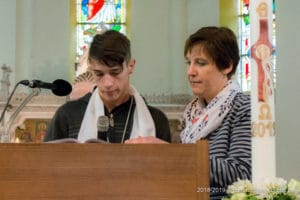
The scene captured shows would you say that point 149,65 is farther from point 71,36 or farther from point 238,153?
point 238,153

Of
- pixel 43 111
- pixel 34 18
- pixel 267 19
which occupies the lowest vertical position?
pixel 43 111

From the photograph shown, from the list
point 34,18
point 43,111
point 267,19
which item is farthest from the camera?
point 34,18

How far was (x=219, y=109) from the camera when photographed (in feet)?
6.01

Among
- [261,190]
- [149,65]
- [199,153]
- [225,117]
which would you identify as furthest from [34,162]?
[149,65]

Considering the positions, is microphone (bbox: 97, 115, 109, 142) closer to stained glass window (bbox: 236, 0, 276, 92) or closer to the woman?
the woman

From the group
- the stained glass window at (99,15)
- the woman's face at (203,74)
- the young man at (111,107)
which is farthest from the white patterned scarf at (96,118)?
the stained glass window at (99,15)

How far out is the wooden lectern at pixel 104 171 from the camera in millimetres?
1265

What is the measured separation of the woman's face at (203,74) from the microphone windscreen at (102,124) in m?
0.39

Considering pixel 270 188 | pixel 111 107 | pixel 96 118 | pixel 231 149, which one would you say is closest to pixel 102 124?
pixel 96 118

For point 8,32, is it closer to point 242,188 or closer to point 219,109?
point 219,109

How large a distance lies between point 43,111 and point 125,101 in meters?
3.51

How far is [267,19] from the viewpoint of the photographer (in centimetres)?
136

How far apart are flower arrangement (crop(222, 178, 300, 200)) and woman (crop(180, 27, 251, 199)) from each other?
40 centimetres

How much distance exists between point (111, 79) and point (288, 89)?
2811 millimetres
